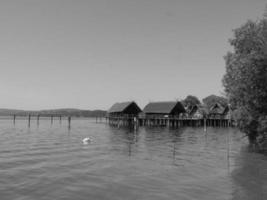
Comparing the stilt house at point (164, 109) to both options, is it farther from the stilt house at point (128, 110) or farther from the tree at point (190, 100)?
the tree at point (190, 100)

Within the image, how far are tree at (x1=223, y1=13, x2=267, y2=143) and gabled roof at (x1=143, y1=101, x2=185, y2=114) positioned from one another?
45666mm

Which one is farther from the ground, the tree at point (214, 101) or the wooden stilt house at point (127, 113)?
the tree at point (214, 101)

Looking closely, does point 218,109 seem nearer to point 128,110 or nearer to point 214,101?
point 128,110

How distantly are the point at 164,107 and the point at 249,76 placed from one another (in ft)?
168

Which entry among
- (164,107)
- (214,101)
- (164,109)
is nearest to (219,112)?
(164,107)

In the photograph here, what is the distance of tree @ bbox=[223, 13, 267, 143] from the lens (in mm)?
20859

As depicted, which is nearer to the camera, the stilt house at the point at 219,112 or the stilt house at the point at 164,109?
the stilt house at the point at 164,109

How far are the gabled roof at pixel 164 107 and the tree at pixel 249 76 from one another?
45666 mm

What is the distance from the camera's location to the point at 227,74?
2441 centimetres

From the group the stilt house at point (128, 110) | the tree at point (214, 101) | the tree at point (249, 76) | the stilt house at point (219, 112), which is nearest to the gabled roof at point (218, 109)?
the stilt house at point (219, 112)

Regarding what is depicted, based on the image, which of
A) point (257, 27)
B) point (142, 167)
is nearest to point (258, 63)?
point (257, 27)

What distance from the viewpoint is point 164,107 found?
72.2 m

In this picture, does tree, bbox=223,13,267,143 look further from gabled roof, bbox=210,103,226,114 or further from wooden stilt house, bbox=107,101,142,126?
gabled roof, bbox=210,103,226,114

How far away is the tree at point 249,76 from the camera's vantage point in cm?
2086
